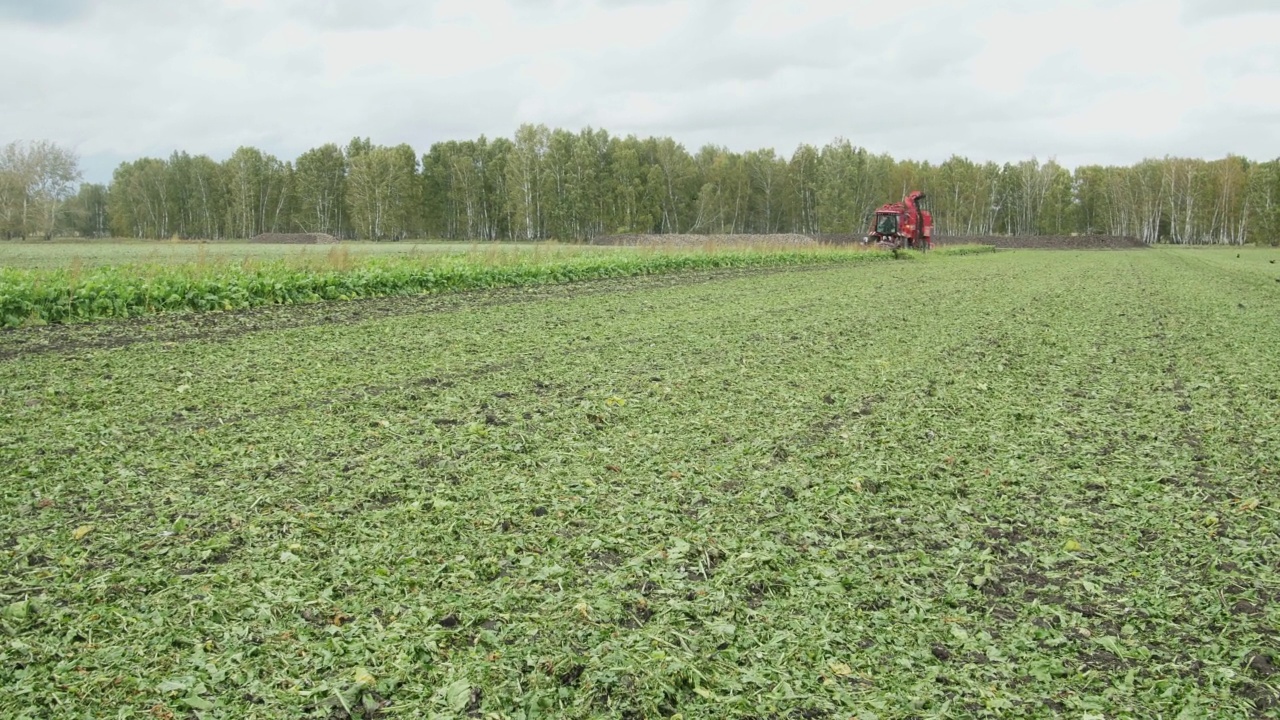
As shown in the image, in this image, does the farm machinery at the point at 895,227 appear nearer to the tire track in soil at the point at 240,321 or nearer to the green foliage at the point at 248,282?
the green foliage at the point at 248,282

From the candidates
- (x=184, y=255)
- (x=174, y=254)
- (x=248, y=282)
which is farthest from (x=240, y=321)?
(x=184, y=255)

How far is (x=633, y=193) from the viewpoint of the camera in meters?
65.1

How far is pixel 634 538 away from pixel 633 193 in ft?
206

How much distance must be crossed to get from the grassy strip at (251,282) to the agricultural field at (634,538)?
127 inches

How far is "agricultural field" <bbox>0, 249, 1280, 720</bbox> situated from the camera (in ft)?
8.38

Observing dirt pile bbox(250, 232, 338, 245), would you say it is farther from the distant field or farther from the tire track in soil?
the tire track in soil

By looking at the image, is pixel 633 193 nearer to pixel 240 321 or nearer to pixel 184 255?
pixel 184 255

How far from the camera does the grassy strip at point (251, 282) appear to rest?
10.2m

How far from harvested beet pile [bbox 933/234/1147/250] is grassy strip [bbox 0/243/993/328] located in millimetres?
42507

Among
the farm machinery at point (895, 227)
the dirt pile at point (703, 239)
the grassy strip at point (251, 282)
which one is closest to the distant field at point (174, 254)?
the grassy strip at point (251, 282)

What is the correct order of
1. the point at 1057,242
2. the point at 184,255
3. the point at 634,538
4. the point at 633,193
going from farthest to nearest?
the point at 633,193
the point at 1057,242
the point at 184,255
the point at 634,538

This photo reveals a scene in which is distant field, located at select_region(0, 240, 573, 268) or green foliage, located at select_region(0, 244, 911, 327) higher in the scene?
distant field, located at select_region(0, 240, 573, 268)

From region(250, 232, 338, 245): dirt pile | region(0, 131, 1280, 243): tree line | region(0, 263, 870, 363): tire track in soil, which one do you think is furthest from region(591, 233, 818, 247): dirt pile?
region(250, 232, 338, 245): dirt pile

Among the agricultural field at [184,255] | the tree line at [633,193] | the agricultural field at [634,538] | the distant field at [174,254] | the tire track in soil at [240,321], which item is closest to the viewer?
the agricultural field at [634,538]
